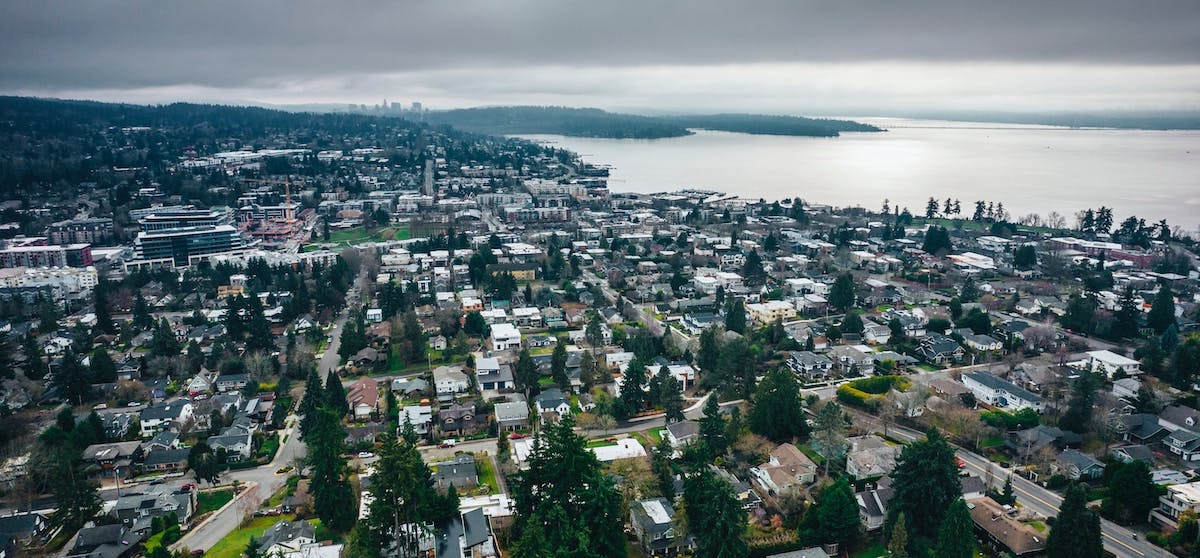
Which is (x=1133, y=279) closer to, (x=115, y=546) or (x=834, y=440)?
(x=834, y=440)

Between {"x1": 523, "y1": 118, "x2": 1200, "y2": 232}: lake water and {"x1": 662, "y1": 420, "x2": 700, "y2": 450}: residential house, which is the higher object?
{"x1": 523, "y1": 118, "x2": 1200, "y2": 232}: lake water

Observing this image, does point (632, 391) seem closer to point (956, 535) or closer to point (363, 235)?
point (956, 535)

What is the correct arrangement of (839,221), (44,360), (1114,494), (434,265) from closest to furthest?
(1114,494)
(44,360)
(434,265)
(839,221)

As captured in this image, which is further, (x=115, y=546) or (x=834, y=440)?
(x=834, y=440)

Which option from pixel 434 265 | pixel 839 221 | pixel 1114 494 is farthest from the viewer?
pixel 839 221

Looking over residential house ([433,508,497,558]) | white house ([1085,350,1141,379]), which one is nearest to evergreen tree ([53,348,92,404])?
residential house ([433,508,497,558])

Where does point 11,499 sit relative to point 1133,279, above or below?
below

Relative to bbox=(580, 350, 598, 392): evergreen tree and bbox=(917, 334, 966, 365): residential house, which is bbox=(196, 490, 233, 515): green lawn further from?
bbox=(917, 334, 966, 365): residential house

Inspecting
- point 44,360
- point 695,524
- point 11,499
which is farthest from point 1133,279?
point 44,360
